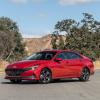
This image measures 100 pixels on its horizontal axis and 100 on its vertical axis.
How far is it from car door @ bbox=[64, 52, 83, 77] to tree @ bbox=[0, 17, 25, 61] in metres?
30.1

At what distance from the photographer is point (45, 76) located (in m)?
21.1

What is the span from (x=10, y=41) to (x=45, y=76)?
39.0m

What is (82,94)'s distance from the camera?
53.9 feet

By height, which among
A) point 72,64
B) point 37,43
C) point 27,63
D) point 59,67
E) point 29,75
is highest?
point 37,43

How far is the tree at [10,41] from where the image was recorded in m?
58.2

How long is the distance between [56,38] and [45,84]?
1233 inches

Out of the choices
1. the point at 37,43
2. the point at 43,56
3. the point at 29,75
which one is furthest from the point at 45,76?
the point at 37,43

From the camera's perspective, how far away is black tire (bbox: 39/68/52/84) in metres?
21.0

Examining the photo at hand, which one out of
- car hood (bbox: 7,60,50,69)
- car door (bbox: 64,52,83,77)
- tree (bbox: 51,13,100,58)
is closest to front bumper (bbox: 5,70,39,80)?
car hood (bbox: 7,60,50,69)

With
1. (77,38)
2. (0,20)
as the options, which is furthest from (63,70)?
(0,20)

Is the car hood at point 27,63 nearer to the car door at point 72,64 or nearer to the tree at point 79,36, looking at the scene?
the car door at point 72,64

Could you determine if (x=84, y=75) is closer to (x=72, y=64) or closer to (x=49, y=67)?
(x=72, y=64)

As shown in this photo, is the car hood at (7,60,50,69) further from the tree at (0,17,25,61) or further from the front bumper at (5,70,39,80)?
the tree at (0,17,25,61)

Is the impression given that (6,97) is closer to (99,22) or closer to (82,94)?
(82,94)
